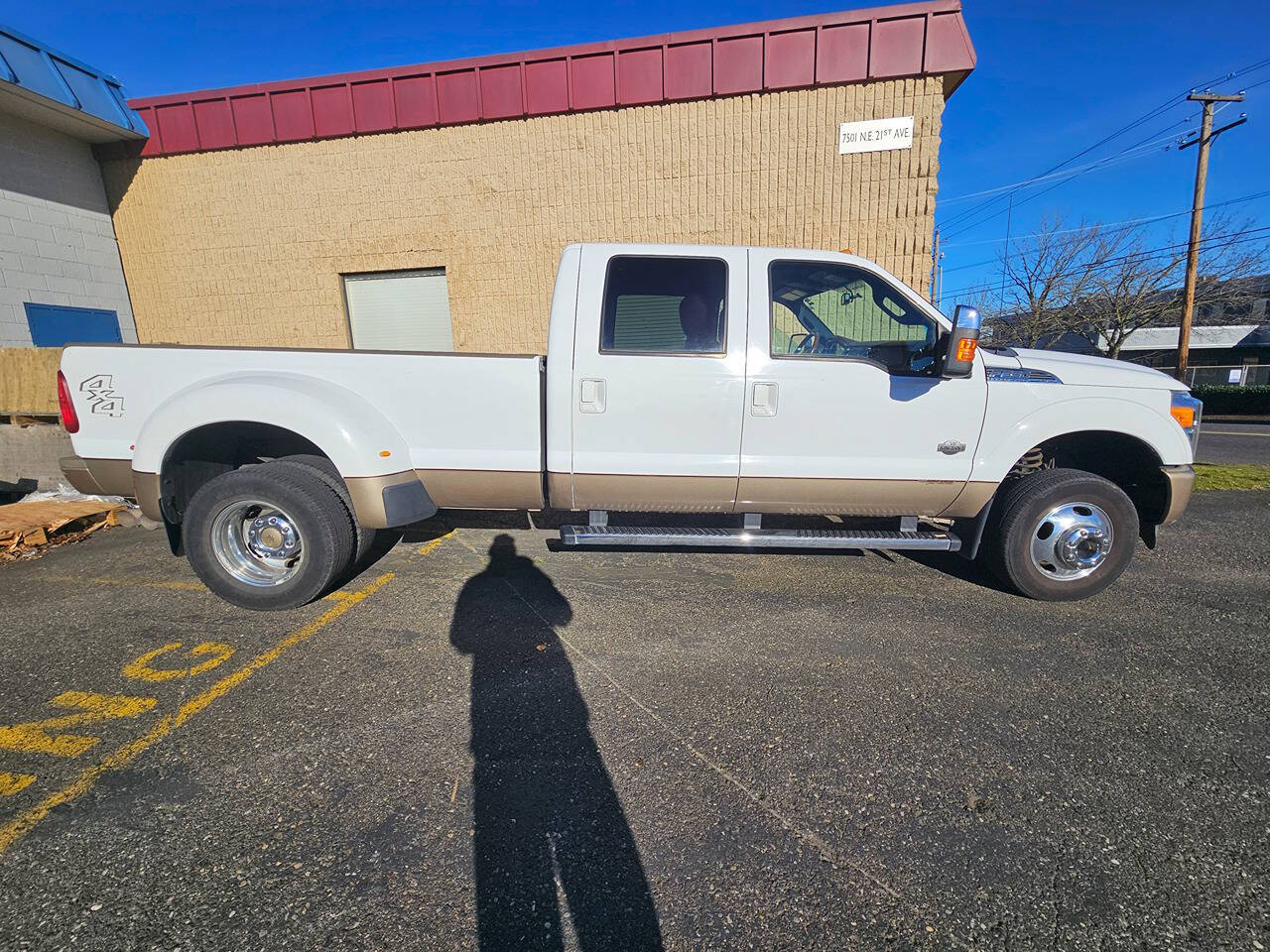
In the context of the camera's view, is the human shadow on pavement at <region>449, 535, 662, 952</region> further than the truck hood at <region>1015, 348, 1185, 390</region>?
No

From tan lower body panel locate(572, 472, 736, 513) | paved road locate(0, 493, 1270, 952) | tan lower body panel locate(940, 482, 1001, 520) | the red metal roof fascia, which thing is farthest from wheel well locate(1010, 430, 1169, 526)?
the red metal roof fascia

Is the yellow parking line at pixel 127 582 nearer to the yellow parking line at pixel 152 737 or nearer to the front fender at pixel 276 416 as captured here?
the front fender at pixel 276 416

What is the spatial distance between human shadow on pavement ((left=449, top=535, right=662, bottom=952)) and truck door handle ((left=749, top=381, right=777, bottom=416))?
1789mm

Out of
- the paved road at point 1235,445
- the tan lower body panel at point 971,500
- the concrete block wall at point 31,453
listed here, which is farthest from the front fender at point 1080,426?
the concrete block wall at point 31,453

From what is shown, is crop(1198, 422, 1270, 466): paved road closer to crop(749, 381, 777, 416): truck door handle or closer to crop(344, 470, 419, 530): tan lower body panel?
crop(749, 381, 777, 416): truck door handle

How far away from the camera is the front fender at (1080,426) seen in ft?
10.9

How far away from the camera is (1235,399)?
67.1 ft

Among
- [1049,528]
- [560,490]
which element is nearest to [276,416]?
[560,490]

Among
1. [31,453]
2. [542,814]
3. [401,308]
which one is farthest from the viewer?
[401,308]

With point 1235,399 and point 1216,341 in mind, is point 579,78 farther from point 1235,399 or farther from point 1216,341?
point 1216,341

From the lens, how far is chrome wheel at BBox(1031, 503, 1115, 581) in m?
3.42

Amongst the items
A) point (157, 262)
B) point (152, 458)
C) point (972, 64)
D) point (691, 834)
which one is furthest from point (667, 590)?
point (157, 262)

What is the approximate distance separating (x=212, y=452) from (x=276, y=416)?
86 centimetres

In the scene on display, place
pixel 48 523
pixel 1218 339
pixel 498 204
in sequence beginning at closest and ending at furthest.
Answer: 1. pixel 48 523
2. pixel 498 204
3. pixel 1218 339
